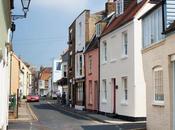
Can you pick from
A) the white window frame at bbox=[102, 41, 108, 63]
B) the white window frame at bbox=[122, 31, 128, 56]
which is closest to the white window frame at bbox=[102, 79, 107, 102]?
the white window frame at bbox=[102, 41, 108, 63]

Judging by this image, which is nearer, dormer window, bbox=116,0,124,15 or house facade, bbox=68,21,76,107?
dormer window, bbox=116,0,124,15

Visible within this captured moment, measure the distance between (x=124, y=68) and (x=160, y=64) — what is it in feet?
38.3

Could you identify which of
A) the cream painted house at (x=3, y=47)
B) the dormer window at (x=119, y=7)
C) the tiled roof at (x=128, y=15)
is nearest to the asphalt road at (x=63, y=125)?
the tiled roof at (x=128, y=15)

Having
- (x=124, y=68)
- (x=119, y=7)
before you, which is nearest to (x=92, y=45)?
(x=119, y=7)

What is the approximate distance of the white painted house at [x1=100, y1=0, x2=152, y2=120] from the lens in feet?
94.2

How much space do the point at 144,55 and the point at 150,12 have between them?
204cm

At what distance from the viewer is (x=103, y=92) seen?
1442 inches

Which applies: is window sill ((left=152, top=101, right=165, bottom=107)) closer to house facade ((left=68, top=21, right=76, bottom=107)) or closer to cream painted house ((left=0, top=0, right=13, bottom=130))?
cream painted house ((left=0, top=0, right=13, bottom=130))

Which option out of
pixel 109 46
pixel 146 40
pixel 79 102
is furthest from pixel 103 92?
pixel 146 40

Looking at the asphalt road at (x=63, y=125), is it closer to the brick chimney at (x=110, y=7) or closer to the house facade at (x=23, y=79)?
the brick chimney at (x=110, y=7)

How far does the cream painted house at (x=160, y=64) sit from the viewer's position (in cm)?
1780

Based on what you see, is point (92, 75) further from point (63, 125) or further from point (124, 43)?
point (63, 125)

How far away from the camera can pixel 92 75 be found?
41.0 meters

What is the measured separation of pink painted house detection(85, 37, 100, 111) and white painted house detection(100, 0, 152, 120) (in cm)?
193
